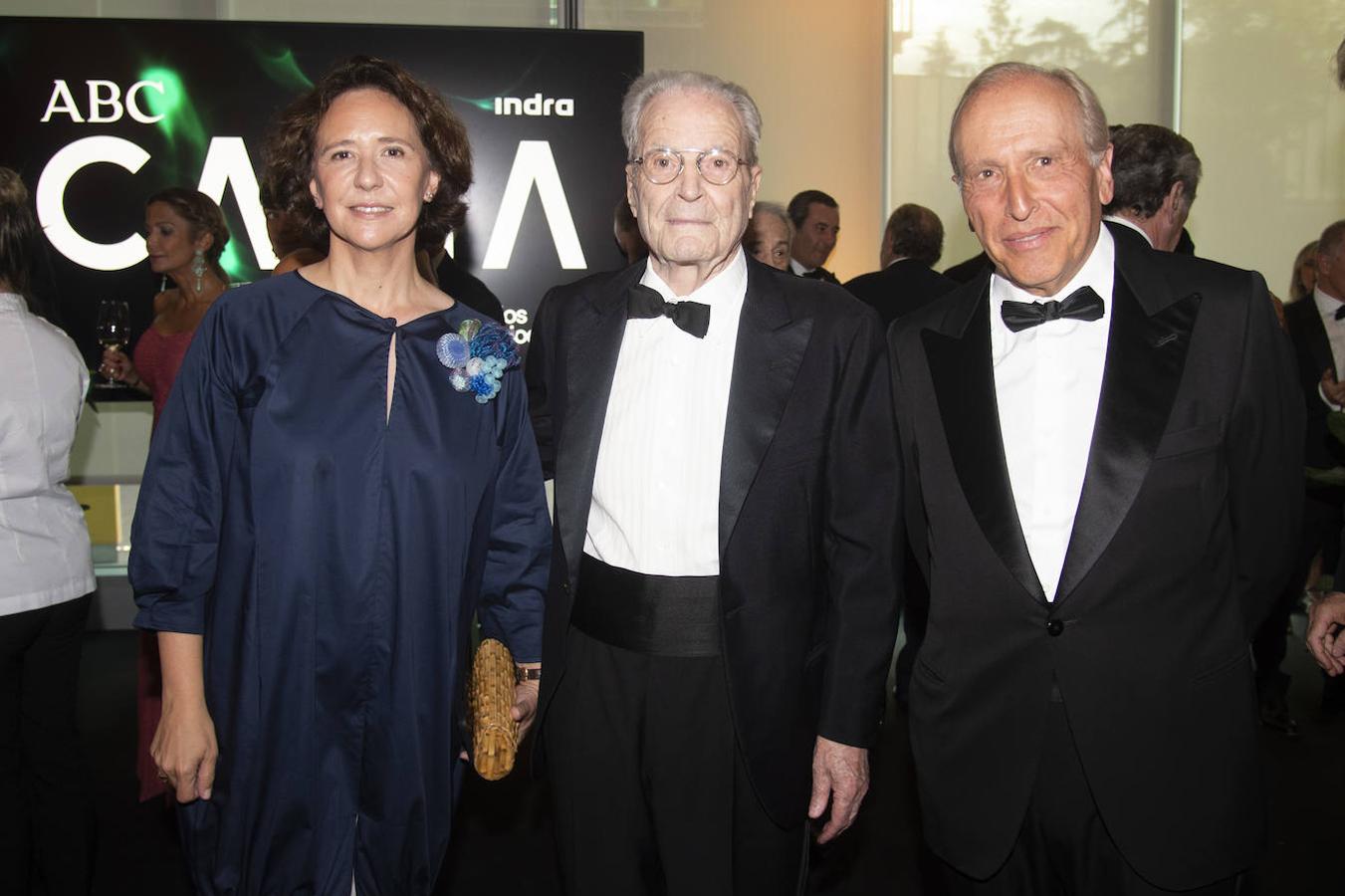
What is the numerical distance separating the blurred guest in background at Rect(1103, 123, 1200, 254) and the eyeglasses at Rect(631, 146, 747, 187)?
1.54m

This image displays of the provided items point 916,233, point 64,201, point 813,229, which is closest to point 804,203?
point 813,229

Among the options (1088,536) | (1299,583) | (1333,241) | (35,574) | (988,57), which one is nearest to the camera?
(1088,536)

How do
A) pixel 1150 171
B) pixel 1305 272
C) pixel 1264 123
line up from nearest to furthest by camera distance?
1. pixel 1150 171
2. pixel 1305 272
3. pixel 1264 123

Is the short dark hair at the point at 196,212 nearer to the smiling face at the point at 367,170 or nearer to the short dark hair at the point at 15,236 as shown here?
the short dark hair at the point at 15,236

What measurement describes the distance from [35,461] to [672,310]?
169 centimetres

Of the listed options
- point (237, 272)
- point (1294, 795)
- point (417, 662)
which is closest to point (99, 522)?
point (237, 272)

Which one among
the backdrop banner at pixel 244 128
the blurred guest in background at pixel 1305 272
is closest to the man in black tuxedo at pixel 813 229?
the backdrop banner at pixel 244 128

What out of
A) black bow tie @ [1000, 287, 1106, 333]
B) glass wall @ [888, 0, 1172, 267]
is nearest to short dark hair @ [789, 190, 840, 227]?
glass wall @ [888, 0, 1172, 267]

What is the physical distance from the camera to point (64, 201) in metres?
5.37

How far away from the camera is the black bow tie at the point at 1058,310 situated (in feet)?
6.57

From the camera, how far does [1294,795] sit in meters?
4.41

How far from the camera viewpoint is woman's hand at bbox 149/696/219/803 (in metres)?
2.08

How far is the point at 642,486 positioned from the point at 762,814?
628 mm

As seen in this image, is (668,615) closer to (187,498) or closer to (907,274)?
(187,498)
